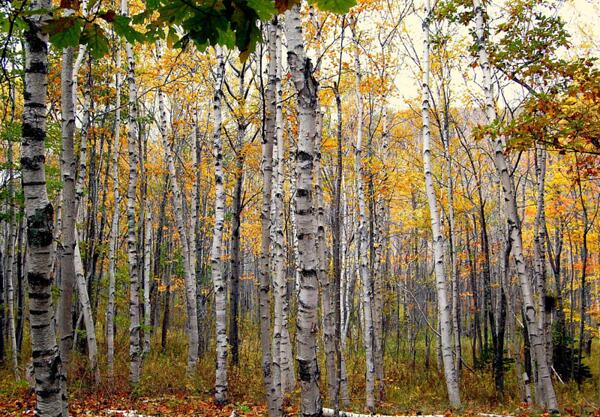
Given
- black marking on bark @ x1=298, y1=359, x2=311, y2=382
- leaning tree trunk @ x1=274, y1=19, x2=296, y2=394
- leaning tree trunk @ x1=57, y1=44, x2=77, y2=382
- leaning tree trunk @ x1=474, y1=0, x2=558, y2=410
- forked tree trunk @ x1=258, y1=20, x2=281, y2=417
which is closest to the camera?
black marking on bark @ x1=298, y1=359, x2=311, y2=382

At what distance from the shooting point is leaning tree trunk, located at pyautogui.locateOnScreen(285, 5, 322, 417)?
3188 millimetres

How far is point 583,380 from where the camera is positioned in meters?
13.7

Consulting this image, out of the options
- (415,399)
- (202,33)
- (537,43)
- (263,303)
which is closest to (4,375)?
(263,303)

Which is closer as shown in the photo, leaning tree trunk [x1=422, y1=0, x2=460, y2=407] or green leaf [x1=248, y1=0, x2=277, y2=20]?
green leaf [x1=248, y1=0, x2=277, y2=20]

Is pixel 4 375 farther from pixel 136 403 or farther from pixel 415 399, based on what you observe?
pixel 415 399

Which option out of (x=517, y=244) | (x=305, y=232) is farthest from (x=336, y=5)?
(x=517, y=244)

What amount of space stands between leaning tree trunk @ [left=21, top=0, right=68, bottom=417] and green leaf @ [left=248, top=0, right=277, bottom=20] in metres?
1.86

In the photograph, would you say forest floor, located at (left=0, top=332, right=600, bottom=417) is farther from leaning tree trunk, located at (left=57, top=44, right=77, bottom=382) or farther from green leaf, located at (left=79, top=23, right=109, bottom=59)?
green leaf, located at (left=79, top=23, right=109, bottom=59)

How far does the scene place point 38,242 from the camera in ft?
8.18

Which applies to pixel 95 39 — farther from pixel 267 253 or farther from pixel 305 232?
pixel 267 253

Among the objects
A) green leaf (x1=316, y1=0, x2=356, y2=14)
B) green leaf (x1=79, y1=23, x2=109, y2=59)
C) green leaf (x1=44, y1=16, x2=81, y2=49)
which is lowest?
green leaf (x1=316, y1=0, x2=356, y2=14)

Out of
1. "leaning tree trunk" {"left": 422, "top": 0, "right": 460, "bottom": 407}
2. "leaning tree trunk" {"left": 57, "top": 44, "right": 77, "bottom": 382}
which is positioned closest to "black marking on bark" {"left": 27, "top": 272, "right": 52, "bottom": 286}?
"leaning tree trunk" {"left": 57, "top": 44, "right": 77, "bottom": 382}

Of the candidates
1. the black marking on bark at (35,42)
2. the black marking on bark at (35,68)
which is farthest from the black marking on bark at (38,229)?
the black marking on bark at (35,42)

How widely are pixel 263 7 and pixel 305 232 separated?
2.20m
